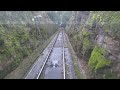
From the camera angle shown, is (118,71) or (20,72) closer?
(118,71)

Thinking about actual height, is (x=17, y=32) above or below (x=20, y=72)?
above
